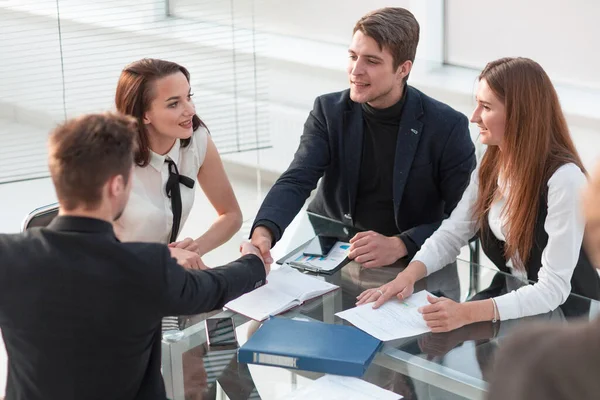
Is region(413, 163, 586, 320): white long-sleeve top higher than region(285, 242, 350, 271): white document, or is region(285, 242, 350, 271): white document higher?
region(413, 163, 586, 320): white long-sleeve top

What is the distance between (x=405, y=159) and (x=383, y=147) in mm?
108

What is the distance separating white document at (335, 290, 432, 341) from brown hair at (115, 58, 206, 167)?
93cm

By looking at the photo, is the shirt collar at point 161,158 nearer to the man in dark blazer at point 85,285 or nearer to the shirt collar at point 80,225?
the man in dark blazer at point 85,285

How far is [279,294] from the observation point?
2.64m

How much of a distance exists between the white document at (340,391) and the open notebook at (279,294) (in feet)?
1.19

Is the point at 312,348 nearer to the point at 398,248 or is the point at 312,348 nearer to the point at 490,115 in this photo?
the point at 398,248

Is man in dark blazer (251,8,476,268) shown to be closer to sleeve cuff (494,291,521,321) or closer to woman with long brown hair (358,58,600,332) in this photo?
woman with long brown hair (358,58,600,332)

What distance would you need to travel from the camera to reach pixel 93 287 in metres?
1.85

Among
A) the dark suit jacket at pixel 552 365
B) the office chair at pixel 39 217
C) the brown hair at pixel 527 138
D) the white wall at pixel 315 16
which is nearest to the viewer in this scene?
the dark suit jacket at pixel 552 365

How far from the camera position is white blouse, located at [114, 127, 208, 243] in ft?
9.82

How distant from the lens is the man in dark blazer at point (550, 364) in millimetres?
1119

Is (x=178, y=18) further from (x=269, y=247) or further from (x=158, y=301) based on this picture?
(x=158, y=301)

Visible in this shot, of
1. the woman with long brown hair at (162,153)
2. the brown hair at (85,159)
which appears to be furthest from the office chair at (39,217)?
the brown hair at (85,159)

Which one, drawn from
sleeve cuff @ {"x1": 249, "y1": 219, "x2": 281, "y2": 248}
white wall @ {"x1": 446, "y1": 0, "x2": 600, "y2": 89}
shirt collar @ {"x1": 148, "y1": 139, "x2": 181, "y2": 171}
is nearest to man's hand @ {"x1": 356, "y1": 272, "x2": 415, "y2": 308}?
sleeve cuff @ {"x1": 249, "y1": 219, "x2": 281, "y2": 248}
